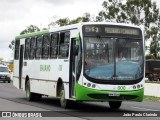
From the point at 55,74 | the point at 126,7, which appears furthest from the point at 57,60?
the point at 126,7

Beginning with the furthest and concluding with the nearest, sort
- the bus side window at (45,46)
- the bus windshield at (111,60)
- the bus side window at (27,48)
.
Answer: the bus side window at (27,48) < the bus side window at (45,46) < the bus windshield at (111,60)

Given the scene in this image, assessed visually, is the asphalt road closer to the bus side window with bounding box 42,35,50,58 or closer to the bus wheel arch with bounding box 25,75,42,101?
the bus side window with bounding box 42,35,50,58

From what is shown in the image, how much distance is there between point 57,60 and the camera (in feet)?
68.0

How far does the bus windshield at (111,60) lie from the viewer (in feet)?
58.9

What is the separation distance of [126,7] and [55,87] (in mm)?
64379

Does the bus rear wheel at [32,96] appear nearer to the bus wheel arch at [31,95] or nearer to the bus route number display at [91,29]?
→ the bus wheel arch at [31,95]

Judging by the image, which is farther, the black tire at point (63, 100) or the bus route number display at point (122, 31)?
the black tire at point (63, 100)

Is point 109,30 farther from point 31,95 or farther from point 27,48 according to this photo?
point 31,95

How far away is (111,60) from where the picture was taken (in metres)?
18.0

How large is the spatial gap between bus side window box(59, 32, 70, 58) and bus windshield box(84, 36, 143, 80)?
5.46 feet

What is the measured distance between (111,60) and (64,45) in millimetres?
2541

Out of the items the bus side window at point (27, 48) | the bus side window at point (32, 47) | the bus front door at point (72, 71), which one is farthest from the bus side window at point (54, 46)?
the bus side window at point (27, 48)

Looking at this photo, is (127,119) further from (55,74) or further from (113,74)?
(55,74)

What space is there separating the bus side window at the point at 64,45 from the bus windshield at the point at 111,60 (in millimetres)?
1665
